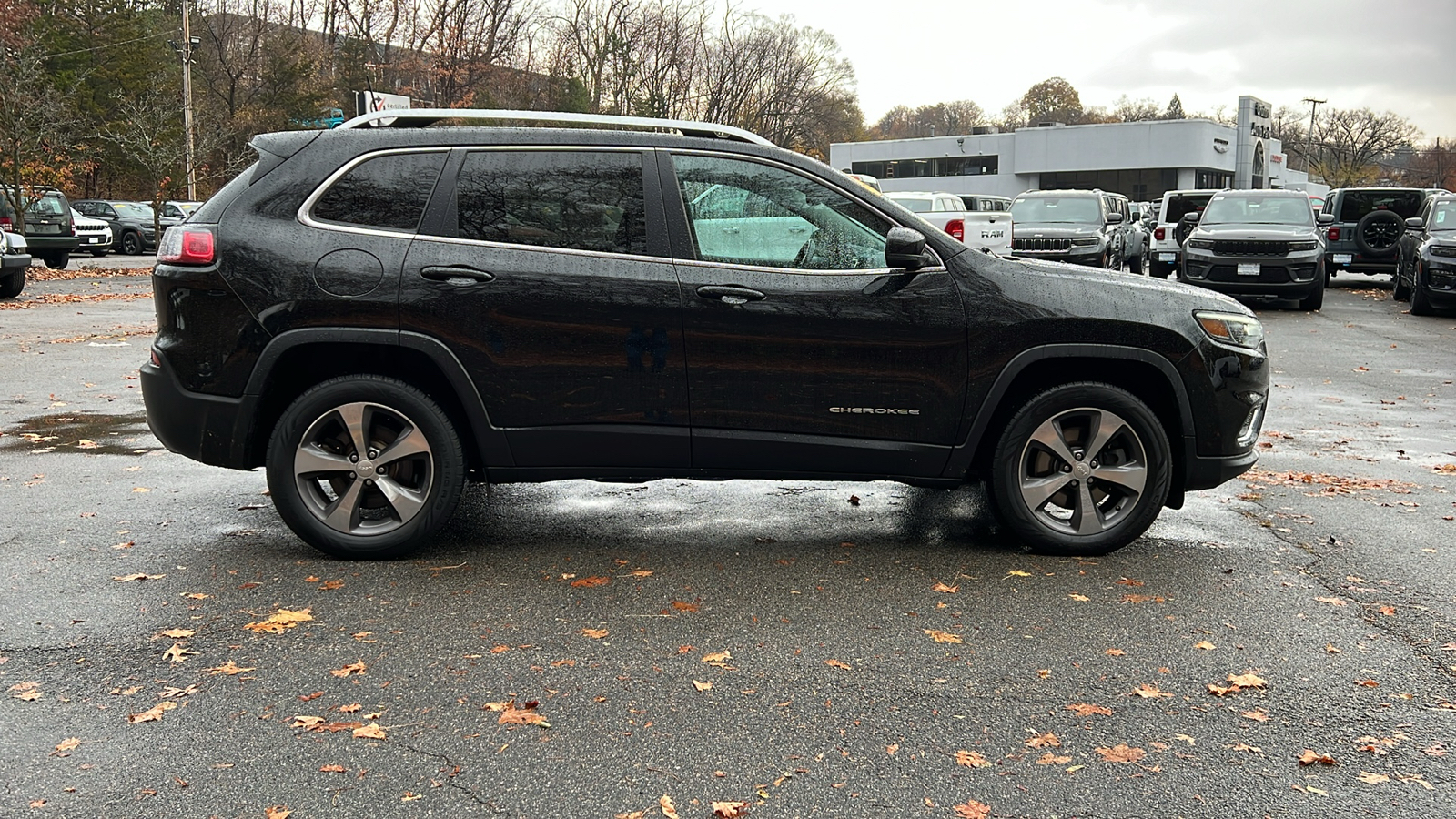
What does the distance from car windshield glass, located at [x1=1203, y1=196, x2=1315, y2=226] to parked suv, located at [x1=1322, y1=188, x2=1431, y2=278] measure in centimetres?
534

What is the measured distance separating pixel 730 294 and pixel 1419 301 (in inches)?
715

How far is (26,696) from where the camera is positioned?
156 inches

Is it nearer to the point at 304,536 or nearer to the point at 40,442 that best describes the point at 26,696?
the point at 304,536

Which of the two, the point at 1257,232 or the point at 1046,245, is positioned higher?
the point at 1257,232

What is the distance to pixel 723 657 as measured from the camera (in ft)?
14.4

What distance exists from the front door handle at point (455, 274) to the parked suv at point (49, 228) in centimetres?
2686

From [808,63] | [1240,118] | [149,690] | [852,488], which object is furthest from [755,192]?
[1240,118]

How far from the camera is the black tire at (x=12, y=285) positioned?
67.8 ft

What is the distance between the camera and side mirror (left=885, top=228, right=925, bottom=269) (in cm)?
530

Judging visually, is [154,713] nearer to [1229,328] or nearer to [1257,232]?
[1229,328]

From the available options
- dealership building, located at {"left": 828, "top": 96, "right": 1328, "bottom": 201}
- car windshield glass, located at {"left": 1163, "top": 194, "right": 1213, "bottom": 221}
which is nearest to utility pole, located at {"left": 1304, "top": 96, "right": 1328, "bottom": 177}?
dealership building, located at {"left": 828, "top": 96, "right": 1328, "bottom": 201}

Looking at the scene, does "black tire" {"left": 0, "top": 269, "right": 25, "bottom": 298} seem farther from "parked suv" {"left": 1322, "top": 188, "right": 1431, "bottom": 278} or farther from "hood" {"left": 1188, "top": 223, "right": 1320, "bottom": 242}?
"parked suv" {"left": 1322, "top": 188, "right": 1431, "bottom": 278}

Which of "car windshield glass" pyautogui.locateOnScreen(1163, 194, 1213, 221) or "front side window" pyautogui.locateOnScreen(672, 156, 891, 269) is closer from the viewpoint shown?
"front side window" pyautogui.locateOnScreen(672, 156, 891, 269)

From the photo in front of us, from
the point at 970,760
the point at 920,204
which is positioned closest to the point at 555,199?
the point at 970,760
